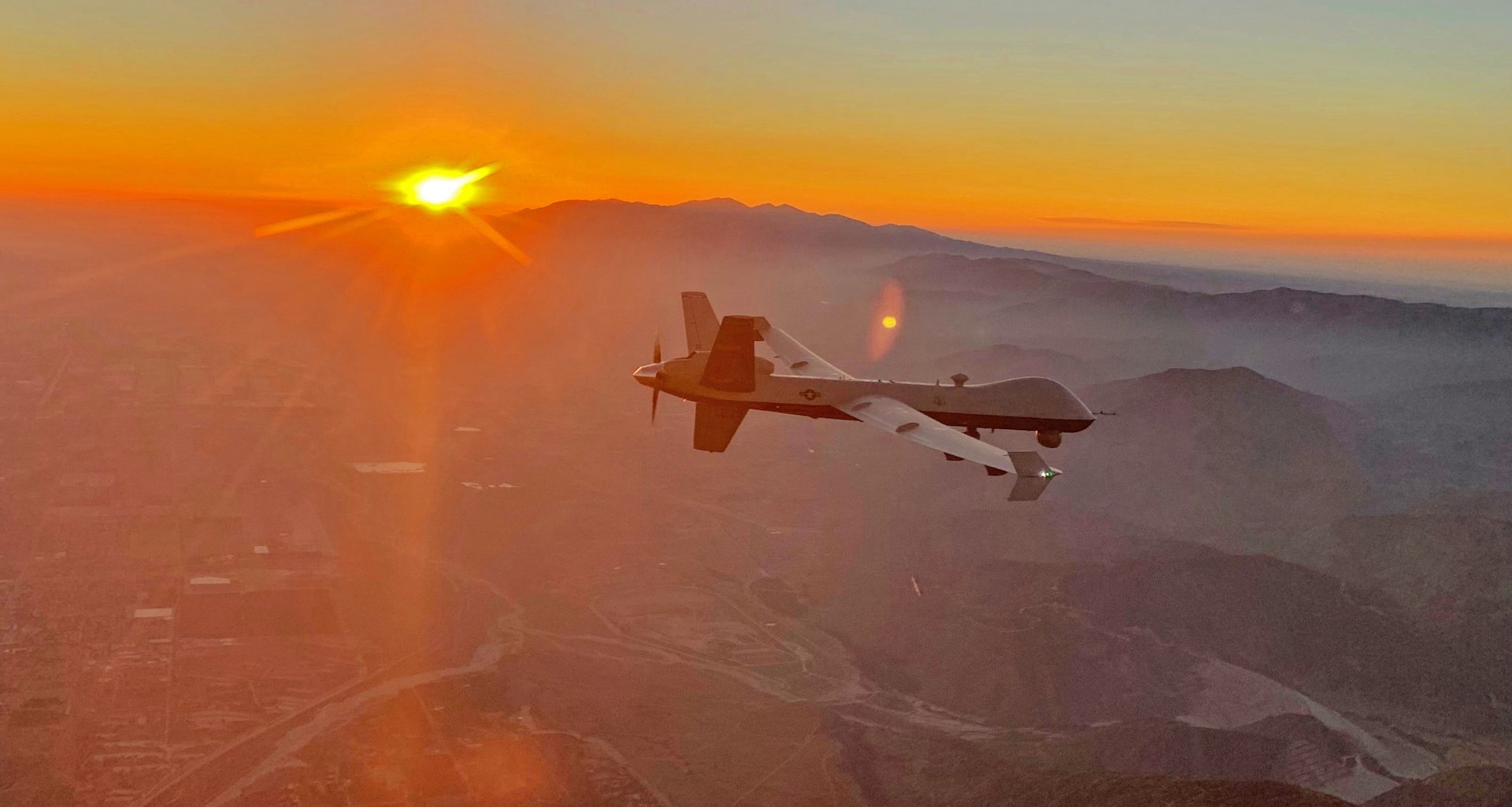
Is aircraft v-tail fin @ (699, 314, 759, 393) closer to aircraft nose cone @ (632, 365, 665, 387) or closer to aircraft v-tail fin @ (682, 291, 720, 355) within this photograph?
aircraft nose cone @ (632, 365, 665, 387)

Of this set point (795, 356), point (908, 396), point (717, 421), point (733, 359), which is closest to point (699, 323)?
point (795, 356)

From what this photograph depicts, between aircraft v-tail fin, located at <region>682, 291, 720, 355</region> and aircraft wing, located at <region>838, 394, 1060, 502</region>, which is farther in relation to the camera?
aircraft v-tail fin, located at <region>682, 291, 720, 355</region>

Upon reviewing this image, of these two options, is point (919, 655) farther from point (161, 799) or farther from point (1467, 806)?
point (161, 799)

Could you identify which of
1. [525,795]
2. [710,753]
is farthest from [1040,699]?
[525,795]

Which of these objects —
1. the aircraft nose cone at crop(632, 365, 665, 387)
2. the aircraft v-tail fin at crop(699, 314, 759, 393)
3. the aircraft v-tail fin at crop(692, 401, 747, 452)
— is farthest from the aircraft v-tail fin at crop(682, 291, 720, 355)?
the aircraft v-tail fin at crop(692, 401, 747, 452)

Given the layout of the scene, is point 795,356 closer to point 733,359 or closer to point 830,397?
point 830,397

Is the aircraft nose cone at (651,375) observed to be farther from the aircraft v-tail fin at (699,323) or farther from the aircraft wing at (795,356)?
the aircraft wing at (795,356)
